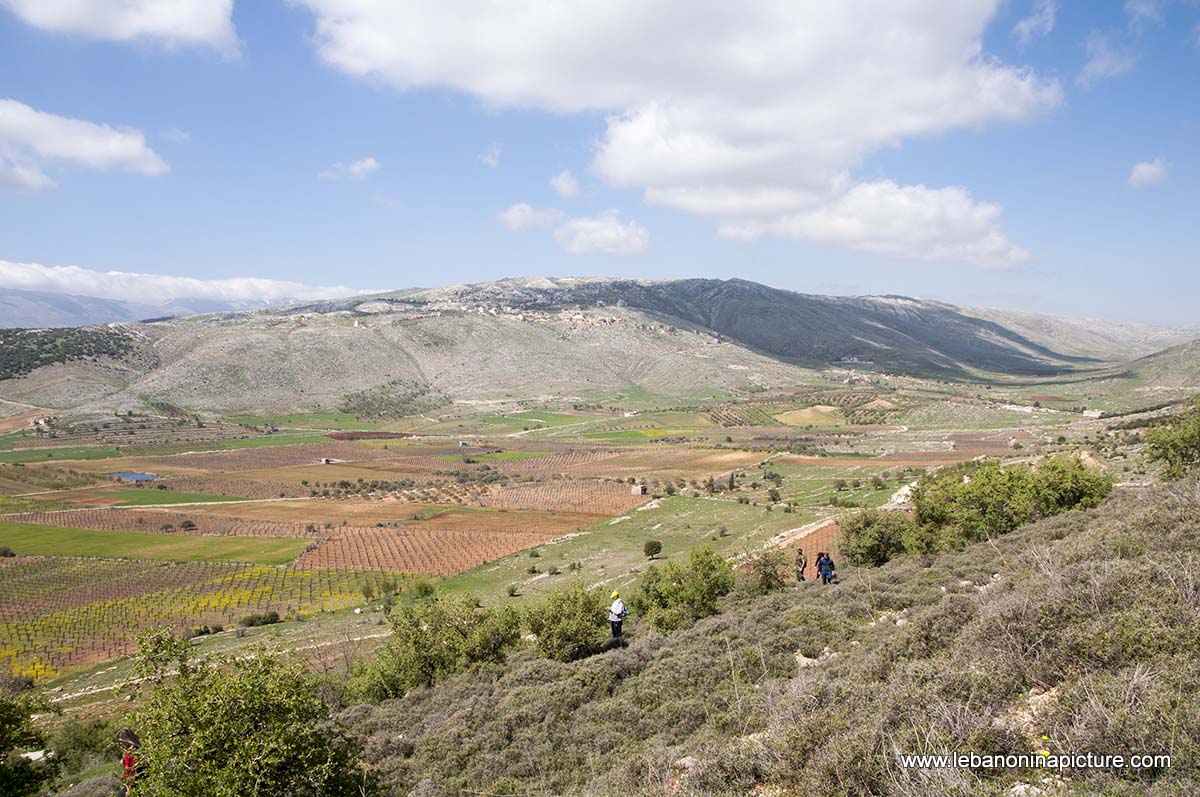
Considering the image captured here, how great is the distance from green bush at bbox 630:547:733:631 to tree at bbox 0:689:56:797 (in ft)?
61.7

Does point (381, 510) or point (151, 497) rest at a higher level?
point (381, 510)

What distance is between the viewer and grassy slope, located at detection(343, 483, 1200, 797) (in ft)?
23.8

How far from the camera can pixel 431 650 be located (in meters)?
21.9

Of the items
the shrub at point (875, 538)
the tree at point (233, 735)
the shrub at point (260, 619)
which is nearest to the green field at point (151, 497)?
the shrub at point (260, 619)

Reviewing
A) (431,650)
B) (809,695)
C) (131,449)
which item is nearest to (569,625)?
(431,650)

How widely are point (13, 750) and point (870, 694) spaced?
2065cm

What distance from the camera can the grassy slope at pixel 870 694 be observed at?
725 centimetres

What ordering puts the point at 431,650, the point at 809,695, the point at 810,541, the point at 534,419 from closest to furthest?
1. the point at 809,695
2. the point at 431,650
3. the point at 810,541
4. the point at 534,419

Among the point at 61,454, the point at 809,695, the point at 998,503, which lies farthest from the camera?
the point at 61,454

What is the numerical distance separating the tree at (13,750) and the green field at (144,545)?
141 ft

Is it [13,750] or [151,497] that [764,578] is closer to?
[13,750]

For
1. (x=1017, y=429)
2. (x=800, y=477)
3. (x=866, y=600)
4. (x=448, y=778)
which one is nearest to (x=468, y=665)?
(x=448, y=778)

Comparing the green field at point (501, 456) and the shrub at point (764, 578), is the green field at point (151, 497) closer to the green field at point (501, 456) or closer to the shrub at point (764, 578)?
the green field at point (501, 456)

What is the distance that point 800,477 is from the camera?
241 ft
